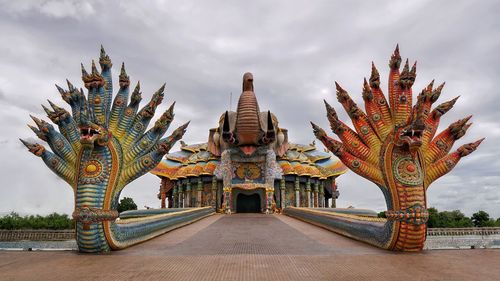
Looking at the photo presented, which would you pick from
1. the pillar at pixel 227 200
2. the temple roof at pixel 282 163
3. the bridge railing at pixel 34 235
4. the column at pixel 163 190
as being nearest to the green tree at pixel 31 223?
the bridge railing at pixel 34 235

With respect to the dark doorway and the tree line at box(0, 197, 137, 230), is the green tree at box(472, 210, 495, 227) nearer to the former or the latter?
the dark doorway

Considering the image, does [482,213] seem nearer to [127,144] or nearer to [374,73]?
[374,73]

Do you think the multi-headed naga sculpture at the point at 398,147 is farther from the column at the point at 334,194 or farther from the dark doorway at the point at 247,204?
the column at the point at 334,194

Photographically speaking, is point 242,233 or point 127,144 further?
point 242,233

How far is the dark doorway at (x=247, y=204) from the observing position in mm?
28328

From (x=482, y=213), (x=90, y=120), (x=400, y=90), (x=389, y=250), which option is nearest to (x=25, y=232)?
(x=90, y=120)

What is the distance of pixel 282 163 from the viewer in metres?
29.5

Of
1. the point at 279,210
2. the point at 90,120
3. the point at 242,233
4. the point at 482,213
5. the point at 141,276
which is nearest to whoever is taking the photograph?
the point at 141,276

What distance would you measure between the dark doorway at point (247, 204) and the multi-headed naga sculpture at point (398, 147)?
→ 18.6 m

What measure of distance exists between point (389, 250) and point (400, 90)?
4.22m

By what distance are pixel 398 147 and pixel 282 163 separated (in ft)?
67.6

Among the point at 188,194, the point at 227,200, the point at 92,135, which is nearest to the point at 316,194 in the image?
the point at 227,200

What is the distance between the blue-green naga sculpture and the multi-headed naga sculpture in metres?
4.83

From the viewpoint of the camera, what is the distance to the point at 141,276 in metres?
6.20
